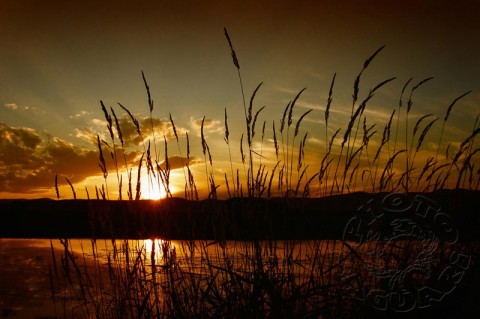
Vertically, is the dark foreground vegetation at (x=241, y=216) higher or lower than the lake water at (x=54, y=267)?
higher

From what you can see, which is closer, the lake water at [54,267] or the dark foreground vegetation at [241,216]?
the dark foreground vegetation at [241,216]

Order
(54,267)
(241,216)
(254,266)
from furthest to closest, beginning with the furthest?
(54,267), (241,216), (254,266)

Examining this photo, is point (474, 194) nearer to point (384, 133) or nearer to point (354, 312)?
point (384, 133)

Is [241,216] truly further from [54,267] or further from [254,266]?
[54,267]

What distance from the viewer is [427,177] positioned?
434 cm

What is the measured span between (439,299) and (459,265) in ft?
2.40

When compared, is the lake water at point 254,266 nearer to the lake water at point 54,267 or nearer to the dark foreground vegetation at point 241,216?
the lake water at point 54,267

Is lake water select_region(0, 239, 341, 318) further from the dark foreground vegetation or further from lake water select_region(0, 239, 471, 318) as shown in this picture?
the dark foreground vegetation

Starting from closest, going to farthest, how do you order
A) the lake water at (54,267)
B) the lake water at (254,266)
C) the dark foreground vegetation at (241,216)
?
the lake water at (254,266) → the dark foreground vegetation at (241,216) → the lake water at (54,267)

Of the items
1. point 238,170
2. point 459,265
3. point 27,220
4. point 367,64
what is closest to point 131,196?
point 238,170

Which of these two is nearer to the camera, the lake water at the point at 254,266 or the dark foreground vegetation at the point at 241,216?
the lake water at the point at 254,266

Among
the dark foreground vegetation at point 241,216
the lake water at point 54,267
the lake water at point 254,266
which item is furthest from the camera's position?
the lake water at point 54,267

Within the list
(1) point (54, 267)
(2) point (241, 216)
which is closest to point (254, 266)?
(2) point (241, 216)

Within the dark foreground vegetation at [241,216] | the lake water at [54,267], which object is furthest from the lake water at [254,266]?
the dark foreground vegetation at [241,216]
